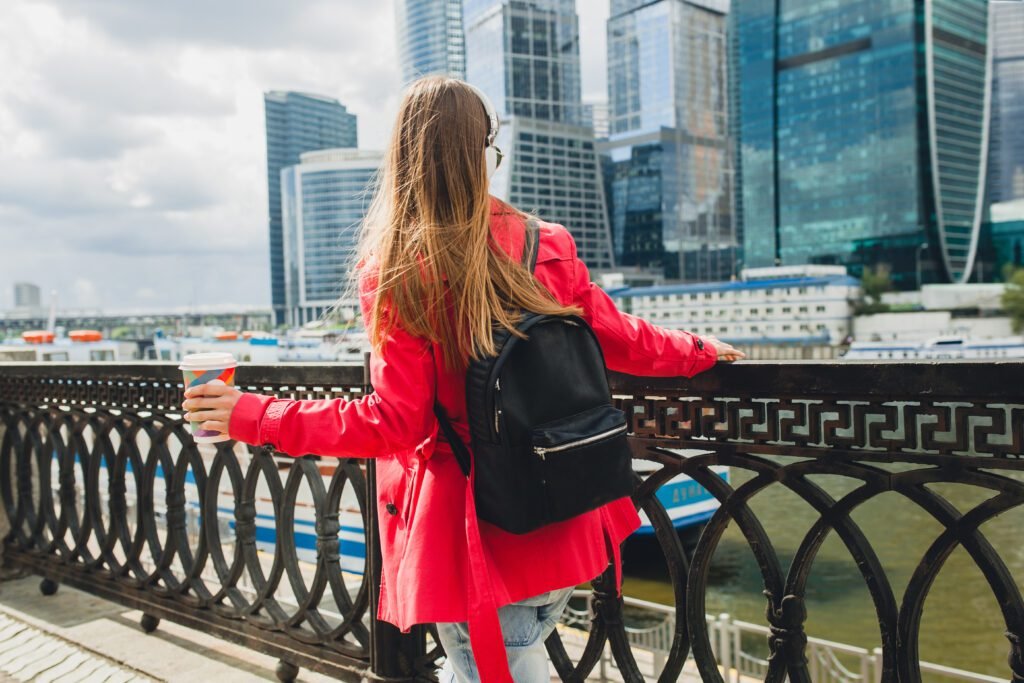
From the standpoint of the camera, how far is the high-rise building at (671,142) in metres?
112

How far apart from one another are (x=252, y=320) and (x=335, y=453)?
11736 centimetres

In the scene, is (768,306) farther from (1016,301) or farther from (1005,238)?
(1005,238)

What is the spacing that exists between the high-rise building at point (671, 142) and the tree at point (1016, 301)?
42539mm

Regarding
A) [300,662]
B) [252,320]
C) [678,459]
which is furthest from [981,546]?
[252,320]

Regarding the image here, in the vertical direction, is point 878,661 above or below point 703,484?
below

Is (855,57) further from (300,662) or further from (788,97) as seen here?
(300,662)

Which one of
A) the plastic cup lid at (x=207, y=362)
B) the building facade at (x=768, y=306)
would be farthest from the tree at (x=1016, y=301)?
the plastic cup lid at (x=207, y=362)

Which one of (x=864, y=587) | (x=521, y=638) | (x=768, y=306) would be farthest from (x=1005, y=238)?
(x=521, y=638)

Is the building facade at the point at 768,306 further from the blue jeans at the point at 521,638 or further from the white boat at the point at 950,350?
the blue jeans at the point at 521,638

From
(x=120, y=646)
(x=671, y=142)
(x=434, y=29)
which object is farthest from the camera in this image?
(x=434, y=29)

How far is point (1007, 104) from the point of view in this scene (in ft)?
338

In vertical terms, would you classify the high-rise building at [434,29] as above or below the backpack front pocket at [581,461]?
above

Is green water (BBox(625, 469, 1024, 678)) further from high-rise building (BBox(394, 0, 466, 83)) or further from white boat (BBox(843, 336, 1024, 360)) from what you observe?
high-rise building (BBox(394, 0, 466, 83))

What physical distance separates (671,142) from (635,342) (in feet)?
384
